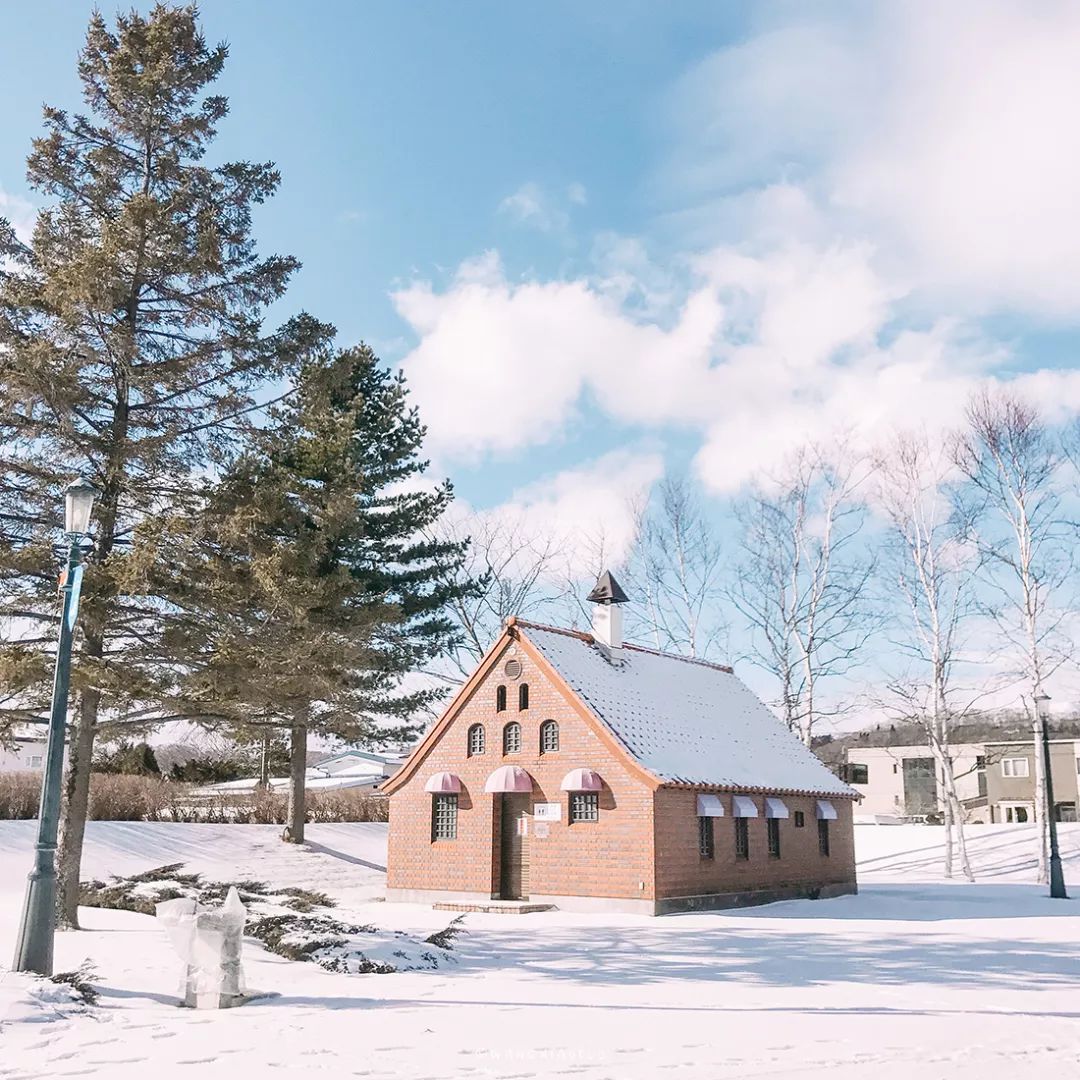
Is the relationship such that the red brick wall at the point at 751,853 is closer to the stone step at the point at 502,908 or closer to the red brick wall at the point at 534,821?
the red brick wall at the point at 534,821

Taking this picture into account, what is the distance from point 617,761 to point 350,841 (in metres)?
14.1

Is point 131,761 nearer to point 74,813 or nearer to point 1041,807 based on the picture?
point 74,813

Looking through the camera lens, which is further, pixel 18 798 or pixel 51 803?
pixel 18 798

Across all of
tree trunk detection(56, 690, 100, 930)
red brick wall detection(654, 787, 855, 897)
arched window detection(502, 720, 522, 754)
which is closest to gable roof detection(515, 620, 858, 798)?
red brick wall detection(654, 787, 855, 897)

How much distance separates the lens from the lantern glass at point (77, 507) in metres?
12.7

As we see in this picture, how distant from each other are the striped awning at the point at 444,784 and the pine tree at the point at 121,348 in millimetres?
8397

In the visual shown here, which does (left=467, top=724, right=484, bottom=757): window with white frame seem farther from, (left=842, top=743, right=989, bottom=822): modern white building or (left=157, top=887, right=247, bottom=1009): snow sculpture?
(left=842, top=743, right=989, bottom=822): modern white building

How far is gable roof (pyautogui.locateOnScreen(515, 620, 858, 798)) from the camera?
24.6m

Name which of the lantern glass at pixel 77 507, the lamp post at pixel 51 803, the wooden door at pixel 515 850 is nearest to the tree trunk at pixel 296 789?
the wooden door at pixel 515 850

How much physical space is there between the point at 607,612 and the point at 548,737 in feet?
16.0

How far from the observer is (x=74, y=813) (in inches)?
656

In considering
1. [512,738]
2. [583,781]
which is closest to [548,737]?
[512,738]

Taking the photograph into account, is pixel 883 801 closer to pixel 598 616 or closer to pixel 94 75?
pixel 598 616

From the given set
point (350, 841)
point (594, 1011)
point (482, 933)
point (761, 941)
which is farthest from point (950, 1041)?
point (350, 841)
